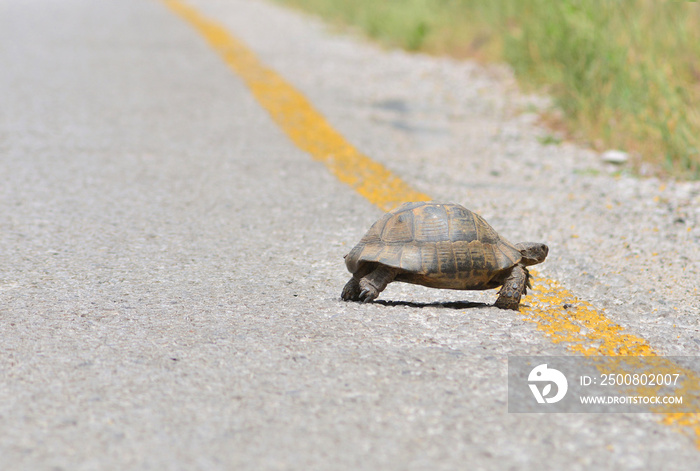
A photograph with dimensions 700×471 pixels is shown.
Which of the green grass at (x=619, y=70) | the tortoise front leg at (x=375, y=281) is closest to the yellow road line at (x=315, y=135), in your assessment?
the tortoise front leg at (x=375, y=281)

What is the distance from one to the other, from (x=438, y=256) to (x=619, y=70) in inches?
128

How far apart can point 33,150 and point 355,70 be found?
13.1 ft

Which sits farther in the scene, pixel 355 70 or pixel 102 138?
pixel 355 70

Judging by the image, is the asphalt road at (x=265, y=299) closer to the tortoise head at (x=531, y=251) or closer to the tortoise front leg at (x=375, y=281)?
the tortoise front leg at (x=375, y=281)

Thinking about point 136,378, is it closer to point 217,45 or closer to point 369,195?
point 369,195

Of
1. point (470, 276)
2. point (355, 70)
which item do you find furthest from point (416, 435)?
point (355, 70)

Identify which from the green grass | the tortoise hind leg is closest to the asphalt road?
the tortoise hind leg

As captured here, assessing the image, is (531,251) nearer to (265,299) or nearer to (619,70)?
(265,299)

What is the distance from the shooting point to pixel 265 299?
2.82 meters

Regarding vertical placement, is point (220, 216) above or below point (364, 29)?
below

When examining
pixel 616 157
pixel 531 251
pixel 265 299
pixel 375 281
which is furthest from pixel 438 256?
pixel 616 157

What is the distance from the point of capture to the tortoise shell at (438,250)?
2.83 m

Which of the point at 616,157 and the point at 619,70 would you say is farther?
the point at 619,70

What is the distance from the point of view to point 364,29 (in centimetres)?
1049
